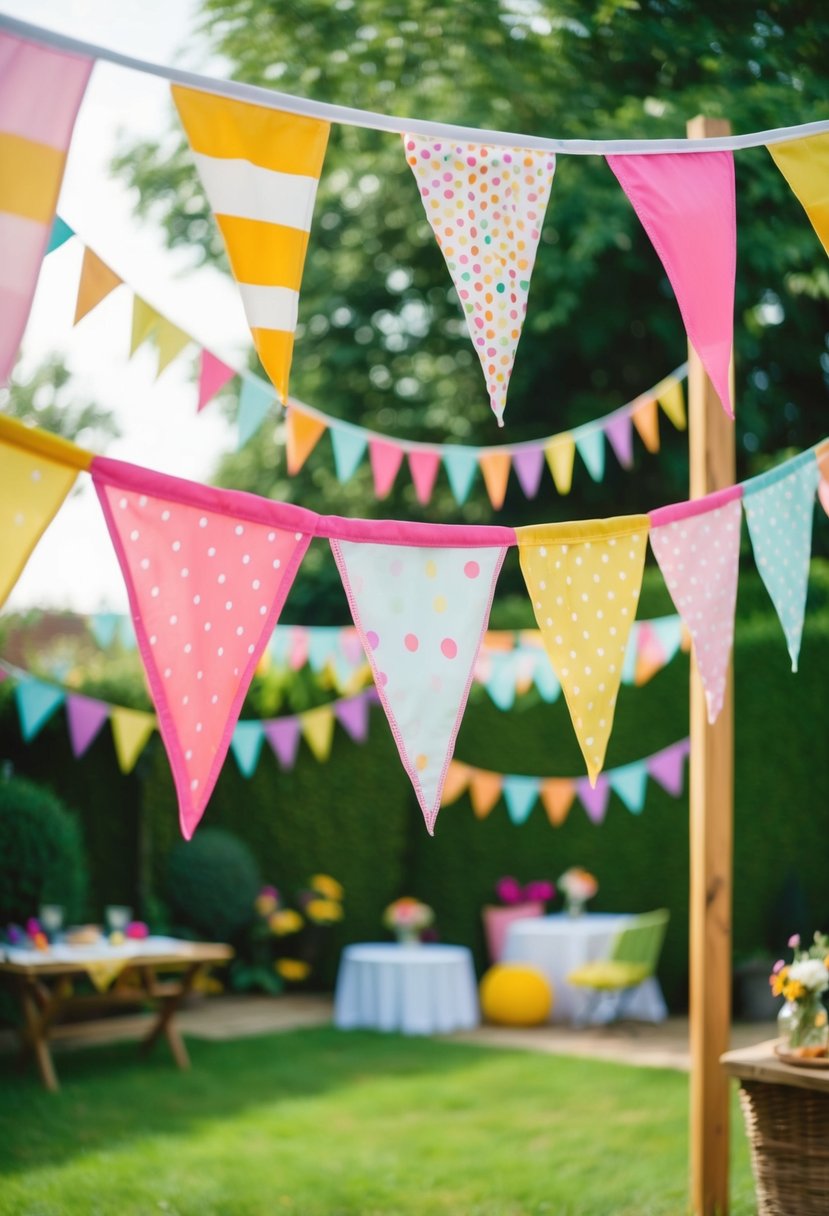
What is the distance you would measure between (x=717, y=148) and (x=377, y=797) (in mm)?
6349

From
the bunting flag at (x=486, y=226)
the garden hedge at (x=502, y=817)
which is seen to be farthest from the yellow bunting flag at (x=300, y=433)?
the garden hedge at (x=502, y=817)

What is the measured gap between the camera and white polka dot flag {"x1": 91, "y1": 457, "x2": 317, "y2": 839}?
2.26m

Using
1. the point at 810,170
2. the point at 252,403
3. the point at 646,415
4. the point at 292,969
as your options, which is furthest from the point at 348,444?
the point at 292,969

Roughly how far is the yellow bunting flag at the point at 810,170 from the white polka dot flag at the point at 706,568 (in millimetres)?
616

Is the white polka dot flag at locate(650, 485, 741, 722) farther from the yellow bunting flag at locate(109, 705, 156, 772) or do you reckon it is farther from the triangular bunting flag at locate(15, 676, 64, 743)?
the triangular bunting flag at locate(15, 676, 64, 743)

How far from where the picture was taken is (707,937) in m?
3.76

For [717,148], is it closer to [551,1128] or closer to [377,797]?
[551,1128]

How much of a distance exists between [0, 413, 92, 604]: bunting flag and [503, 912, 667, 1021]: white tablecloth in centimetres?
607

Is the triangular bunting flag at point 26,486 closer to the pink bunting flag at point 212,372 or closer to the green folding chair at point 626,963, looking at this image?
the pink bunting flag at point 212,372

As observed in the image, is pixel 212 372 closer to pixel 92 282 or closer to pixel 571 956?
pixel 92 282

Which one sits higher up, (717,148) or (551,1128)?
(717,148)

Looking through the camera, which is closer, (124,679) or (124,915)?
(124,915)

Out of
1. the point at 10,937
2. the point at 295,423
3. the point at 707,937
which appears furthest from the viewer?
the point at 10,937

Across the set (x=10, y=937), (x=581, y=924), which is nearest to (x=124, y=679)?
(x=10, y=937)
